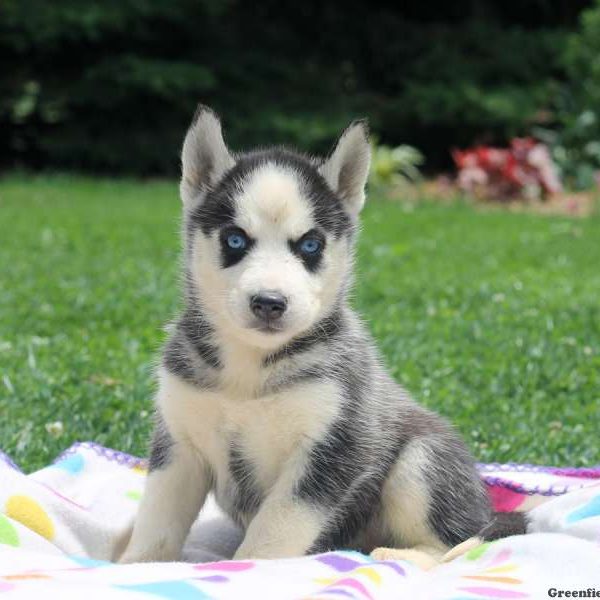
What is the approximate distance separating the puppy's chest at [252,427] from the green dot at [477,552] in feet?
1.86

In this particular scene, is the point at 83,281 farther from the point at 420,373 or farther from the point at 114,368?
the point at 420,373

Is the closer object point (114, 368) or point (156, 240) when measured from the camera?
point (114, 368)

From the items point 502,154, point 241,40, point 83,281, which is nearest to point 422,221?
point 502,154

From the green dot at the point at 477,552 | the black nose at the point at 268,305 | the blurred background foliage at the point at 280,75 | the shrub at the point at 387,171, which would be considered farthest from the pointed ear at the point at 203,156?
the blurred background foliage at the point at 280,75

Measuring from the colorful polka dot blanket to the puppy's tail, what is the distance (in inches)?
1.5

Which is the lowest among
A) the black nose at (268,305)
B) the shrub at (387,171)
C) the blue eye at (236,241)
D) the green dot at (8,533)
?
the shrub at (387,171)

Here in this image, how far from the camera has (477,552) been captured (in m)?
3.22

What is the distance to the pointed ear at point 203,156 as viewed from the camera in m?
3.50

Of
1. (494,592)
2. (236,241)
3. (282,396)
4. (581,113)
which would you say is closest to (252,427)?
(282,396)

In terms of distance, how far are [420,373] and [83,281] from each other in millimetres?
3188

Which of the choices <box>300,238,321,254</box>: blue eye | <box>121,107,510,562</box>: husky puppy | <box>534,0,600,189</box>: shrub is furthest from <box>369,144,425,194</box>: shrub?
<box>300,238,321,254</box>: blue eye

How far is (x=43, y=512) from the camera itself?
3.49 m

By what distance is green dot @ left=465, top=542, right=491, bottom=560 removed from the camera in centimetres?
321

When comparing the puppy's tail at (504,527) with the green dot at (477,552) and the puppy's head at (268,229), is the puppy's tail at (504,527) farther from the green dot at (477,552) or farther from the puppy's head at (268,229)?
the puppy's head at (268,229)
